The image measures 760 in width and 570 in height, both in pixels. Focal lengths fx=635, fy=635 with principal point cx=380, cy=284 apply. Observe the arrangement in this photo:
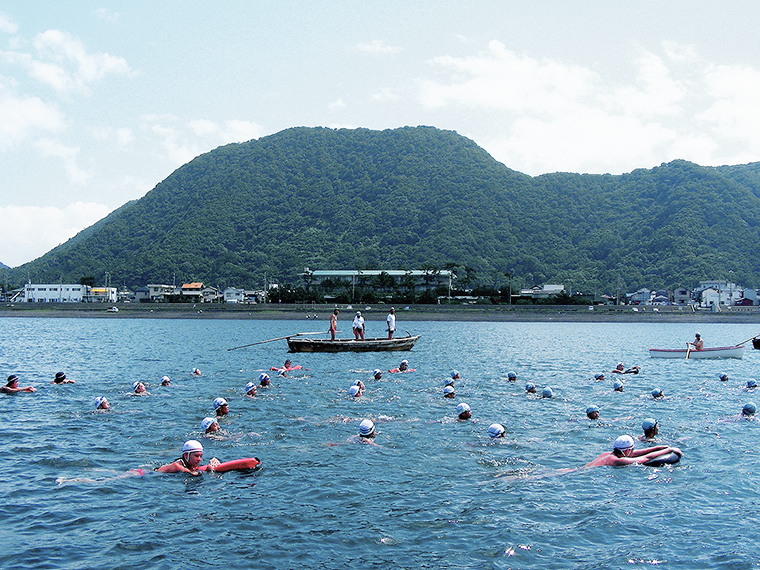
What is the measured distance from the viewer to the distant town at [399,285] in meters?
149

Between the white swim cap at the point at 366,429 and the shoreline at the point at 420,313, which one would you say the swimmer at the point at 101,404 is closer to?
the white swim cap at the point at 366,429

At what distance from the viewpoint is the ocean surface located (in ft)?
36.8

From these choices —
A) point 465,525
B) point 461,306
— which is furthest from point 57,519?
point 461,306

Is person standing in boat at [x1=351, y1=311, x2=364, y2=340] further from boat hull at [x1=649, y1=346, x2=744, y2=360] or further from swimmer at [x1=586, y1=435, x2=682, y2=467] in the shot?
swimmer at [x1=586, y1=435, x2=682, y2=467]

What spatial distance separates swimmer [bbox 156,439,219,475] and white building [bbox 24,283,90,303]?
173m

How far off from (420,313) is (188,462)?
10784cm

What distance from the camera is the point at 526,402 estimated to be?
87.4ft

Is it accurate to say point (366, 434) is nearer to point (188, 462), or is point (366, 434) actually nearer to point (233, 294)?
point (188, 462)

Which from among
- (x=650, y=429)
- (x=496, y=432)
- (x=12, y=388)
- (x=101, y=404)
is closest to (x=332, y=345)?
(x=12, y=388)

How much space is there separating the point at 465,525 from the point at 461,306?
379ft

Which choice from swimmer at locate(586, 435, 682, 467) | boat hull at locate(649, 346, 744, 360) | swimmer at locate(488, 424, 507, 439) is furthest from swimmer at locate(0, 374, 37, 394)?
boat hull at locate(649, 346, 744, 360)

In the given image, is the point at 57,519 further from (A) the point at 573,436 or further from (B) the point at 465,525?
(A) the point at 573,436

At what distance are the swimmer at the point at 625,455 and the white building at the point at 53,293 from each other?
178 m

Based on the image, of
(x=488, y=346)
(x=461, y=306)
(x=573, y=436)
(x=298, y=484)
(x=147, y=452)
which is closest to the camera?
(x=298, y=484)
